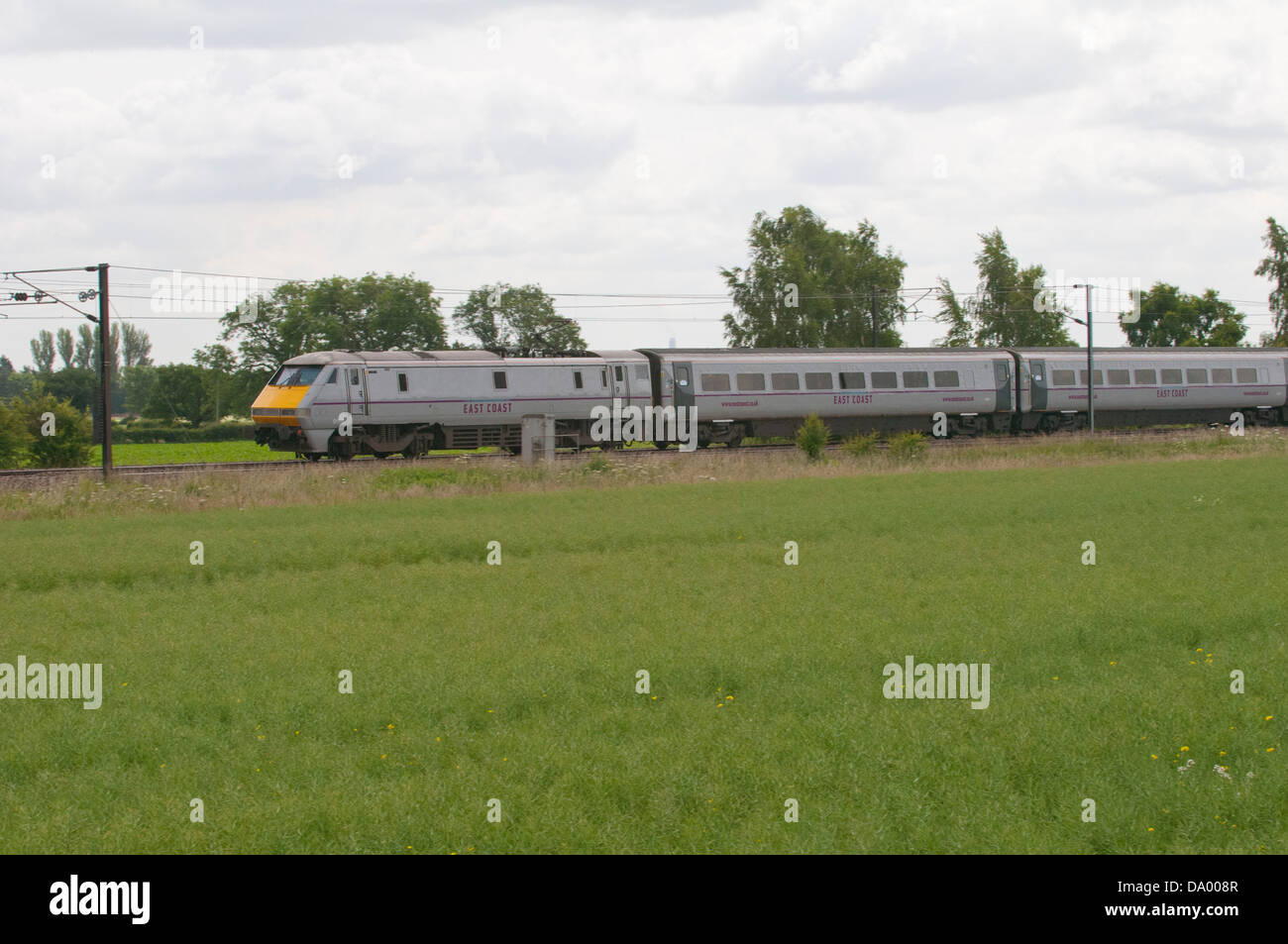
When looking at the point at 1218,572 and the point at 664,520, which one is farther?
the point at 664,520

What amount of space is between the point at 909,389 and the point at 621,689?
37513mm

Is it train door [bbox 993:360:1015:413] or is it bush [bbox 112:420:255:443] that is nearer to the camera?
train door [bbox 993:360:1015:413]

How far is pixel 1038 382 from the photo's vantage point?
50.6 metres

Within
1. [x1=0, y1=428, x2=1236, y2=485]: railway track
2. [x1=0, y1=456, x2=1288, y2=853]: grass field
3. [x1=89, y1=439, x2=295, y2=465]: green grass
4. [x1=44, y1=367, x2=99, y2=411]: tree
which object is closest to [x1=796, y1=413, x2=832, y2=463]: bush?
[x1=0, y1=428, x2=1236, y2=485]: railway track

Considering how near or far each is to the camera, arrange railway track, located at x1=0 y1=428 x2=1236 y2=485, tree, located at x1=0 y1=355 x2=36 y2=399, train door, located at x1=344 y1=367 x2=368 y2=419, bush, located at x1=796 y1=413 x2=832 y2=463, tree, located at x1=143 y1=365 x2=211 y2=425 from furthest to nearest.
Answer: tree, located at x1=0 y1=355 x2=36 y2=399, tree, located at x1=143 y1=365 x2=211 y2=425, bush, located at x1=796 y1=413 x2=832 y2=463, train door, located at x1=344 y1=367 x2=368 y2=419, railway track, located at x1=0 y1=428 x2=1236 y2=485

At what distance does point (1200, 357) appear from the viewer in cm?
5388

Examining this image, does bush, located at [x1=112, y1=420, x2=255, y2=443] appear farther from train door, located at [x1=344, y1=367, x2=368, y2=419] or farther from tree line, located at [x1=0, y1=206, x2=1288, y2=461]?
train door, located at [x1=344, y1=367, x2=368, y2=419]

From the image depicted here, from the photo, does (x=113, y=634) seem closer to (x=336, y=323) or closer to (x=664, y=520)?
(x=664, y=520)

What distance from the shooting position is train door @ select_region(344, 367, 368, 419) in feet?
123

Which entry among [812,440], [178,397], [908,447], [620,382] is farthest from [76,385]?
[908,447]

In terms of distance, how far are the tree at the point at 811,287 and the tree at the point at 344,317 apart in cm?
2340

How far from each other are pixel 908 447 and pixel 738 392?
645cm

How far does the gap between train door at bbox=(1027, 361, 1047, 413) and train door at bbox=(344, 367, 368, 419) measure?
27037 millimetres
